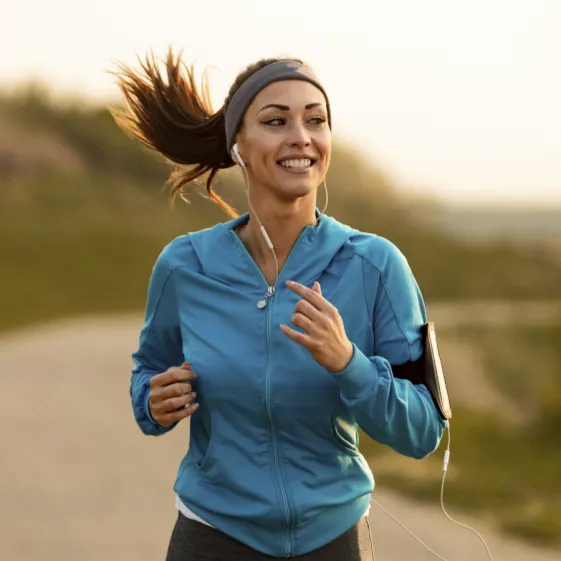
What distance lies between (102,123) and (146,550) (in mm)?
33278

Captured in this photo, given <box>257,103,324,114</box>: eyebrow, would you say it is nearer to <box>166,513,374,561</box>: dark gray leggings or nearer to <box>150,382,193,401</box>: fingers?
<box>150,382,193,401</box>: fingers

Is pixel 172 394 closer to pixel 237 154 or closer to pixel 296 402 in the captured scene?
pixel 296 402

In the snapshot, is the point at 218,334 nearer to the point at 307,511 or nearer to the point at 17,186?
the point at 307,511

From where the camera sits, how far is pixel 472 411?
1062cm

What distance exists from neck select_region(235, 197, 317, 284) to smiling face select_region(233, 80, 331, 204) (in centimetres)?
3

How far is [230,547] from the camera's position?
2.63 meters

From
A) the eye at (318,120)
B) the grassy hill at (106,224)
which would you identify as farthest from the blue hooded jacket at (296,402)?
the grassy hill at (106,224)

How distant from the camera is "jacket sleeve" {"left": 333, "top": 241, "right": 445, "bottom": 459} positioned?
7.93ft

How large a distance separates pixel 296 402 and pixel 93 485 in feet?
16.1

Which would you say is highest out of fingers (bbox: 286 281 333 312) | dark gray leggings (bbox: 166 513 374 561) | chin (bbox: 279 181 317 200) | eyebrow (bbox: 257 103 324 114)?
eyebrow (bbox: 257 103 324 114)

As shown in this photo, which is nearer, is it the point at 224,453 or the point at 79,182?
the point at 224,453

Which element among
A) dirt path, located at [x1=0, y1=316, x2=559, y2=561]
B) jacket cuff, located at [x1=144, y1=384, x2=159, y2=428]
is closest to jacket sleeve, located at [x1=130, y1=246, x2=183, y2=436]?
jacket cuff, located at [x1=144, y1=384, x2=159, y2=428]

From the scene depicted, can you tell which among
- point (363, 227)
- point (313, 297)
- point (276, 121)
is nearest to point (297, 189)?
point (276, 121)

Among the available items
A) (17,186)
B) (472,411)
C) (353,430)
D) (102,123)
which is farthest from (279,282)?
(102,123)
